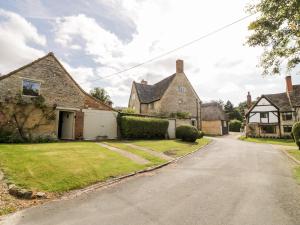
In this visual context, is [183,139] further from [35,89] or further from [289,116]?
[289,116]

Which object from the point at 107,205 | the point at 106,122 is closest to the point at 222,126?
the point at 106,122

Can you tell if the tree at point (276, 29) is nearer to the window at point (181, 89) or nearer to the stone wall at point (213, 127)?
the window at point (181, 89)

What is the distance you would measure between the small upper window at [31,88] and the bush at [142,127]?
8.08 metres

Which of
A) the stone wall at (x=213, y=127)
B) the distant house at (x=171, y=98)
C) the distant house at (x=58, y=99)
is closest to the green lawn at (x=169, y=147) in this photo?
the distant house at (x=58, y=99)

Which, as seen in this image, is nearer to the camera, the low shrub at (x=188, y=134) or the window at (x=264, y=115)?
the low shrub at (x=188, y=134)

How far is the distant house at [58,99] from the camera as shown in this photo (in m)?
17.5

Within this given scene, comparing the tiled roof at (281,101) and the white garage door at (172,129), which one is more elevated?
the tiled roof at (281,101)

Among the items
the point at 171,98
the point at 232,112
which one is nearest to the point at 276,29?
the point at 171,98

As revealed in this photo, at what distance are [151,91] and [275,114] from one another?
75.5 ft

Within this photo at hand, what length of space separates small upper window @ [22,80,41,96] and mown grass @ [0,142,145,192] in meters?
8.36

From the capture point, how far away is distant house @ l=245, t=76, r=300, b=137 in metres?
38.3

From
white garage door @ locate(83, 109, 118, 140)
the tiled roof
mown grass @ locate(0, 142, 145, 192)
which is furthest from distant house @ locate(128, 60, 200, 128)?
mown grass @ locate(0, 142, 145, 192)

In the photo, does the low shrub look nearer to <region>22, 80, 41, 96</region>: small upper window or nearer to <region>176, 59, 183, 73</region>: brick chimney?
<region>22, 80, 41, 96</region>: small upper window

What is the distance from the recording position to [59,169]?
906 centimetres
